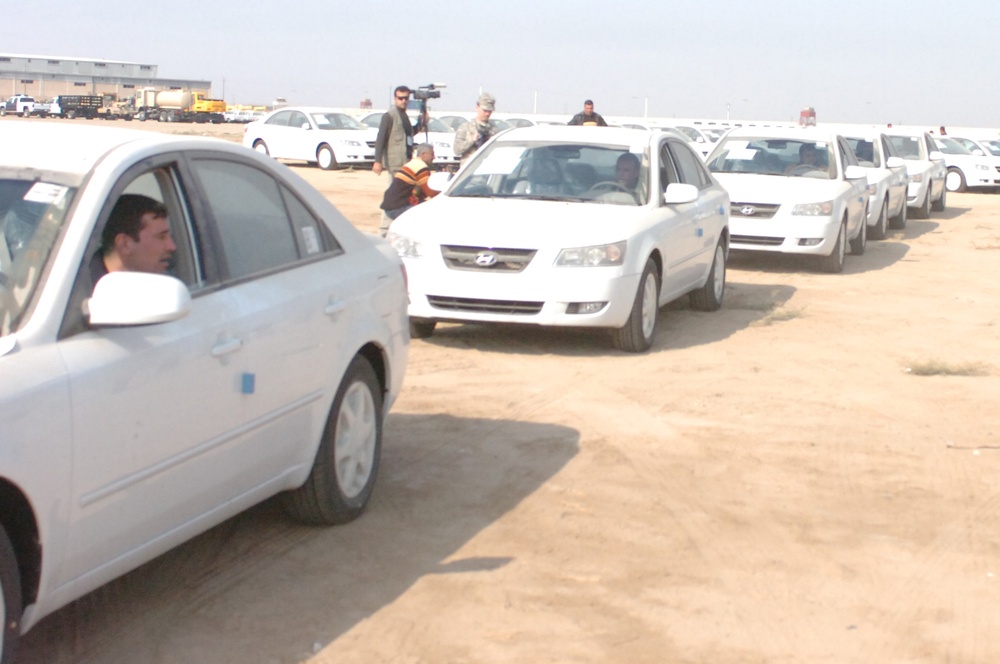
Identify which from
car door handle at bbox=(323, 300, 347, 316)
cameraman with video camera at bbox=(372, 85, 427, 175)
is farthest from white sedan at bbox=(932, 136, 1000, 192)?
car door handle at bbox=(323, 300, 347, 316)

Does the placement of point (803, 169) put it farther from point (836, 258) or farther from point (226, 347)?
point (226, 347)

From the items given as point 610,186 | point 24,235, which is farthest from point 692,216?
point 24,235

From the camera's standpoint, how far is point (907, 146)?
86.0 feet

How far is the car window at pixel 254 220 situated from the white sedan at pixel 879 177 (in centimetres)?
1505

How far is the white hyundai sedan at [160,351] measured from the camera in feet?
12.1

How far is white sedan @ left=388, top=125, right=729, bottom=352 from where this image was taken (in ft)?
31.1

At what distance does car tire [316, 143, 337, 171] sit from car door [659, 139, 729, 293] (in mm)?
22572

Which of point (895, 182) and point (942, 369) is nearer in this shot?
point (942, 369)

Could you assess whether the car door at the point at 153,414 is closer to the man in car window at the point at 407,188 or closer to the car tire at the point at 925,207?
the man in car window at the point at 407,188

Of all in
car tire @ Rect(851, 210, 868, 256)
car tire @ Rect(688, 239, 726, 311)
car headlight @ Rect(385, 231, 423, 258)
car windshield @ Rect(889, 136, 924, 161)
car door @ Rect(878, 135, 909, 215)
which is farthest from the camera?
car windshield @ Rect(889, 136, 924, 161)

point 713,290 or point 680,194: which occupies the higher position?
point 680,194

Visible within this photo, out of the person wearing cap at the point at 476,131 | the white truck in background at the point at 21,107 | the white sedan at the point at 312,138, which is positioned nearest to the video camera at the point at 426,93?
the person wearing cap at the point at 476,131

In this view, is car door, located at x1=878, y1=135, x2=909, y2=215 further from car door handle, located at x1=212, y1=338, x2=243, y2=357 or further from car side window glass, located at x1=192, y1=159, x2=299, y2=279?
car door handle, located at x1=212, y1=338, x2=243, y2=357

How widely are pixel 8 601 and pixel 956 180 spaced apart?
34156mm
